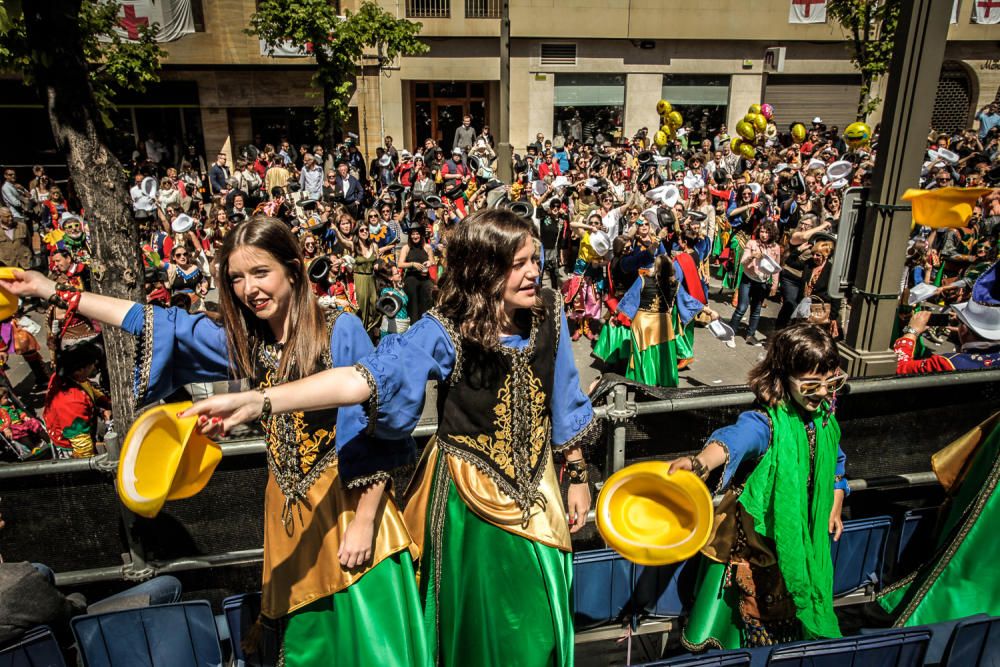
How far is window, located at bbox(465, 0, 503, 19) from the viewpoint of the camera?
77.3 ft

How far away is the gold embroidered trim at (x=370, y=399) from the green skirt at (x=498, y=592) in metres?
0.43

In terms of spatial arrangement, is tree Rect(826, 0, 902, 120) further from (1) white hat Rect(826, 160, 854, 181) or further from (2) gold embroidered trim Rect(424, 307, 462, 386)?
(2) gold embroidered trim Rect(424, 307, 462, 386)

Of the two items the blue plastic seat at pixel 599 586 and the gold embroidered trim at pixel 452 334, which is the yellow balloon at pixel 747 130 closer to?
the blue plastic seat at pixel 599 586

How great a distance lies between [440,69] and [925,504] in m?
22.9

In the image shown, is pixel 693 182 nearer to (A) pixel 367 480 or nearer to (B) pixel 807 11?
(A) pixel 367 480

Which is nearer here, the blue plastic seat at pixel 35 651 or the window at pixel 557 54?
the blue plastic seat at pixel 35 651

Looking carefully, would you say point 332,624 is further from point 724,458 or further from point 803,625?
point 803,625

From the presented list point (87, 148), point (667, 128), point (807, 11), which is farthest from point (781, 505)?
point (807, 11)

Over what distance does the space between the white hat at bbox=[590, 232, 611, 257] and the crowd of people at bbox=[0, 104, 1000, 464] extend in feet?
0.06

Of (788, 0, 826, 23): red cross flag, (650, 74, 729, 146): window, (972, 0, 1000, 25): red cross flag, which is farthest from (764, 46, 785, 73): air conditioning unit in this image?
(972, 0, 1000, 25): red cross flag

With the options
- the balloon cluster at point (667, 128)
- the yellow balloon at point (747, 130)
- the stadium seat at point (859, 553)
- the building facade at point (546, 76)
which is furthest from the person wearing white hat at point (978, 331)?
the building facade at point (546, 76)

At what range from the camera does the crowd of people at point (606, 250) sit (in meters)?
6.41

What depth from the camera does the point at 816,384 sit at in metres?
2.44

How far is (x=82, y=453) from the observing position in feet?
16.4
